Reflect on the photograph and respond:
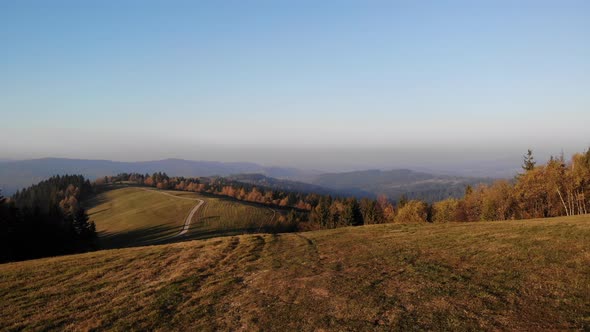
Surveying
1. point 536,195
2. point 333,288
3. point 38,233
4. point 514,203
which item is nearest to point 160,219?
point 38,233

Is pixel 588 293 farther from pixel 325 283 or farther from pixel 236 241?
pixel 236 241

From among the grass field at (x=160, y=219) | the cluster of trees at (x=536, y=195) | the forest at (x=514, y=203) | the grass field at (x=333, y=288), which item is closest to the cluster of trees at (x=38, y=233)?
the grass field at (x=160, y=219)

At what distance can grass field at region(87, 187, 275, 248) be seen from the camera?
292 ft

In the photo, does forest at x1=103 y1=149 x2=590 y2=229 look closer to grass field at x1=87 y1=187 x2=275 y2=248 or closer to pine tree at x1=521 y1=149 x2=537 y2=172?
pine tree at x1=521 y1=149 x2=537 y2=172

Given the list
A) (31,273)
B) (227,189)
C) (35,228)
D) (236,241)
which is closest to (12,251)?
(35,228)

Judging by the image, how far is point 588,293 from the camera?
1291cm

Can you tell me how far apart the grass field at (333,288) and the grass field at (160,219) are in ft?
217

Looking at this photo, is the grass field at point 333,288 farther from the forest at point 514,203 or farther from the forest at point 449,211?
the forest at point 514,203

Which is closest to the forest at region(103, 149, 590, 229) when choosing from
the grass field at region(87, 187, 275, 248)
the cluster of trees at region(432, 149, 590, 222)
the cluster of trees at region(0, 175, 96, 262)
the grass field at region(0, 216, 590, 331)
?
the cluster of trees at region(432, 149, 590, 222)

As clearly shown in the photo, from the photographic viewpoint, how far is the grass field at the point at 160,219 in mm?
89125

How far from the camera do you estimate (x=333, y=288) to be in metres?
16.4

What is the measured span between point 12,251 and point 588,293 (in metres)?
77.8

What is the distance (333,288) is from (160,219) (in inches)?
4025

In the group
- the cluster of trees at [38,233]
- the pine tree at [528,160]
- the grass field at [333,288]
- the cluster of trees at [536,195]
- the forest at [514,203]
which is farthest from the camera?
the pine tree at [528,160]
